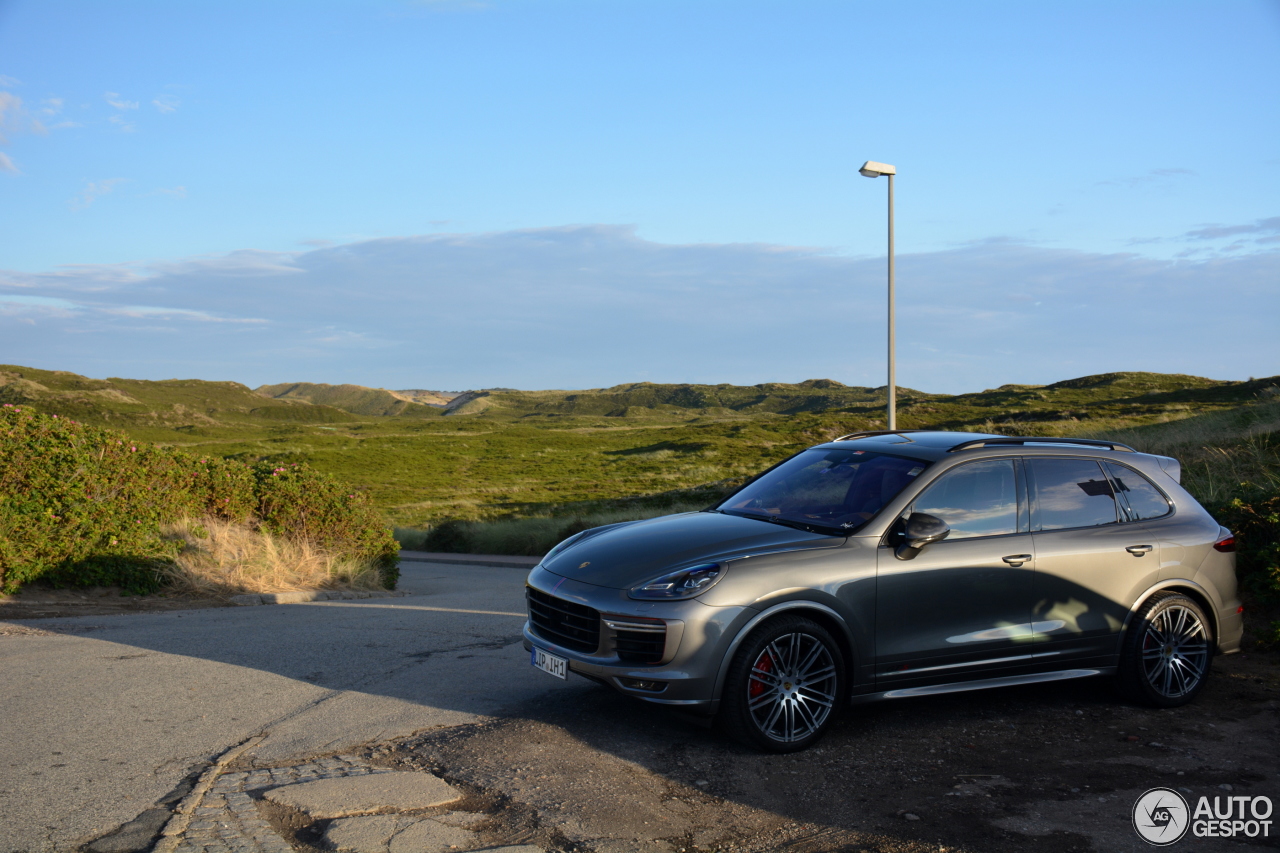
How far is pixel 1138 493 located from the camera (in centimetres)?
650

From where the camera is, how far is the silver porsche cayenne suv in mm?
5090

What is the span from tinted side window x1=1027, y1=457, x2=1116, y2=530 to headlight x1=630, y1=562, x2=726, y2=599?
2340 mm

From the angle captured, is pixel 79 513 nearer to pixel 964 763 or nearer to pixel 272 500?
pixel 272 500

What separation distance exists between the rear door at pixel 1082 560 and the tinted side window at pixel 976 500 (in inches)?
7.3

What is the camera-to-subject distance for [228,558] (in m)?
11.5

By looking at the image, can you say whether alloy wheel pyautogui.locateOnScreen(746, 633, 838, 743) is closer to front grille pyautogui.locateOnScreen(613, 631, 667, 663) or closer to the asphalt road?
front grille pyautogui.locateOnScreen(613, 631, 667, 663)

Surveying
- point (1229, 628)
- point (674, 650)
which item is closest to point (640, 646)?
point (674, 650)

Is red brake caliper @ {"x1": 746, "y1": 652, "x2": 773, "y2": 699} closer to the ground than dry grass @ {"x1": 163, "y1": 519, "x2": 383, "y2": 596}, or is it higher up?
higher up

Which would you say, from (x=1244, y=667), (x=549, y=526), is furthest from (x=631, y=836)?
(x=549, y=526)

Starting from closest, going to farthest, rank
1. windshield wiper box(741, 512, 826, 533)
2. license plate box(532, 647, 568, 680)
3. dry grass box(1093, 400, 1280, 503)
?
license plate box(532, 647, 568, 680), windshield wiper box(741, 512, 826, 533), dry grass box(1093, 400, 1280, 503)

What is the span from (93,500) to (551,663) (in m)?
7.72

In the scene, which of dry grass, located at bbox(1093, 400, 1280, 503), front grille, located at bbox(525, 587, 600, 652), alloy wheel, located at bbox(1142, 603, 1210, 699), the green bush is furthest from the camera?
dry grass, located at bbox(1093, 400, 1280, 503)

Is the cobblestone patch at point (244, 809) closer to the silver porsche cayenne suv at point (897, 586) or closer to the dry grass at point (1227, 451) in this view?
the silver porsche cayenne suv at point (897, 586)
